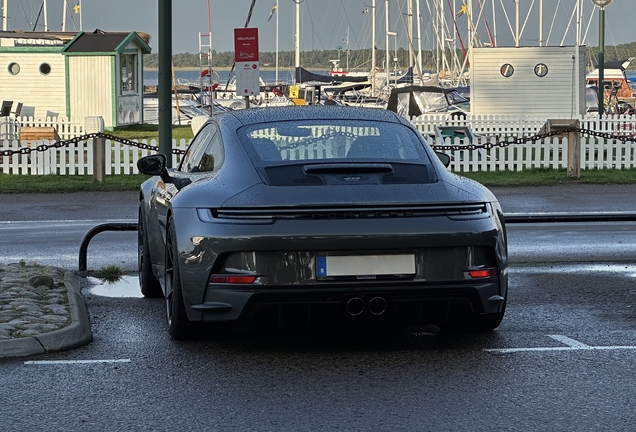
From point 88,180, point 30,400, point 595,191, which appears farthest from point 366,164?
point 88,180

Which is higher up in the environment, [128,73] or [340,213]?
[128,73]

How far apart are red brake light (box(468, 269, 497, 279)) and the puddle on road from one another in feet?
11.6

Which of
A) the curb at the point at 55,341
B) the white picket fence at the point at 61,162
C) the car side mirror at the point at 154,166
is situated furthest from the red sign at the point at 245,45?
the curb at the point at 55,341

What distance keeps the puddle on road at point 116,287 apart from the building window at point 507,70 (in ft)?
92.1

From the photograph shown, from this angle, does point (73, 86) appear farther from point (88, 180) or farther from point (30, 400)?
point (30, 400)

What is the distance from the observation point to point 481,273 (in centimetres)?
688

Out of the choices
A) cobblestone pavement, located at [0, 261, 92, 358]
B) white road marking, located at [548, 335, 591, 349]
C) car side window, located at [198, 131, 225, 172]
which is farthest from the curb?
white road marking, located at [548, 335, 591, 349]

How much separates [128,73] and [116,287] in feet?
108

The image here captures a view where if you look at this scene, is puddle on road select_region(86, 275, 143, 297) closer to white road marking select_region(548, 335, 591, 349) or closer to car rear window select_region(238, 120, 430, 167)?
car rear window select_region(238, 120, 430, 167)

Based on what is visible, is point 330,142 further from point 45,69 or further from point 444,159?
point 45,69

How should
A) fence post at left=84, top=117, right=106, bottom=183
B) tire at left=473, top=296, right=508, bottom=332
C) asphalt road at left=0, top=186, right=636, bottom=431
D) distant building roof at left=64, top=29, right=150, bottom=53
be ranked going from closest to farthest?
1. asphalt road at left=0, top=186, right=636, bottom=431
2. tire at left=473, top=296, right=508, bottom=332
3. fence post at left=84, top=117, right=106, bottom=183
4. distant building roof at left=64, top=29, right=150, bottom=53

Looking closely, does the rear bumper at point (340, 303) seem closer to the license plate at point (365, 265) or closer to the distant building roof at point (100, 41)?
the license plate at point (365, 265)

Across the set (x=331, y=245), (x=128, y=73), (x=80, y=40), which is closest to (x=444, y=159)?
(x=331, y=245)

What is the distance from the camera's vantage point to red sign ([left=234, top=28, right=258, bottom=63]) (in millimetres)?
25562
